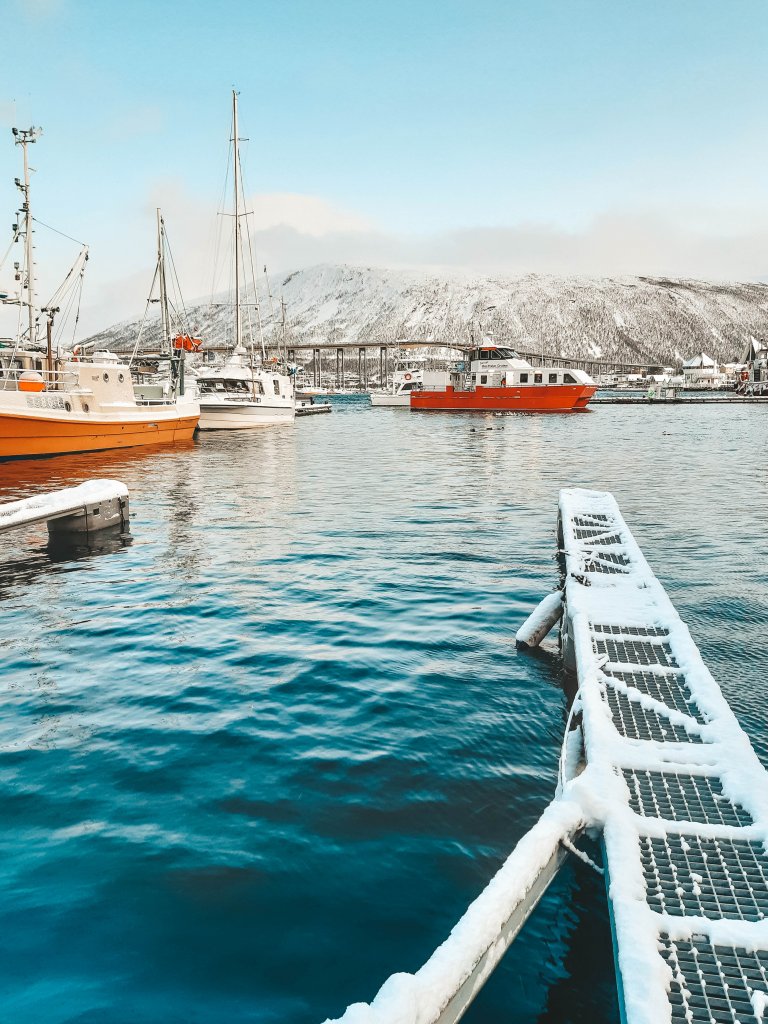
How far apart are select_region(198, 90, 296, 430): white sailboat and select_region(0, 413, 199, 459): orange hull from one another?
11867mm

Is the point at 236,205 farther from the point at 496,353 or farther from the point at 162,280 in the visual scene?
the point at 496,353

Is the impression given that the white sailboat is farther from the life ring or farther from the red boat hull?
the red boat hull

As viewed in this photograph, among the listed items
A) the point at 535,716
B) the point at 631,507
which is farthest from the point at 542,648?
the point at 631,507

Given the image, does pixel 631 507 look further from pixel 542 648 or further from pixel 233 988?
pixel 233 988

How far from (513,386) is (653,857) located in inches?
2424

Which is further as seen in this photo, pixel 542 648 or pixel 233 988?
pixel 542 648

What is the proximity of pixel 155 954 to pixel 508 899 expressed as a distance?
1.75 meters

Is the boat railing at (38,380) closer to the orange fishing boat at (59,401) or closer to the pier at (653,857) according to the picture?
the orange fishing boat at (59,401)

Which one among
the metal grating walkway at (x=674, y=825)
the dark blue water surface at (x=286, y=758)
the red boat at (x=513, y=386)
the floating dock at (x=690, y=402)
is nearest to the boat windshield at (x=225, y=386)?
the red boat at (x=513, y=386)

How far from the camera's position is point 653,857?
3412 millimetres

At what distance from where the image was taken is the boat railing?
2450cm

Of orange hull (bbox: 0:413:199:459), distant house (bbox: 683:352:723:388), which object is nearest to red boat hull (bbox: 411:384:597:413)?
orange hull (bbox: 0:413:199:459)

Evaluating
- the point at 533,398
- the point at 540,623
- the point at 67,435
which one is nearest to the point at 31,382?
the point at 67,435

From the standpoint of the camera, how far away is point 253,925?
3.63 m
